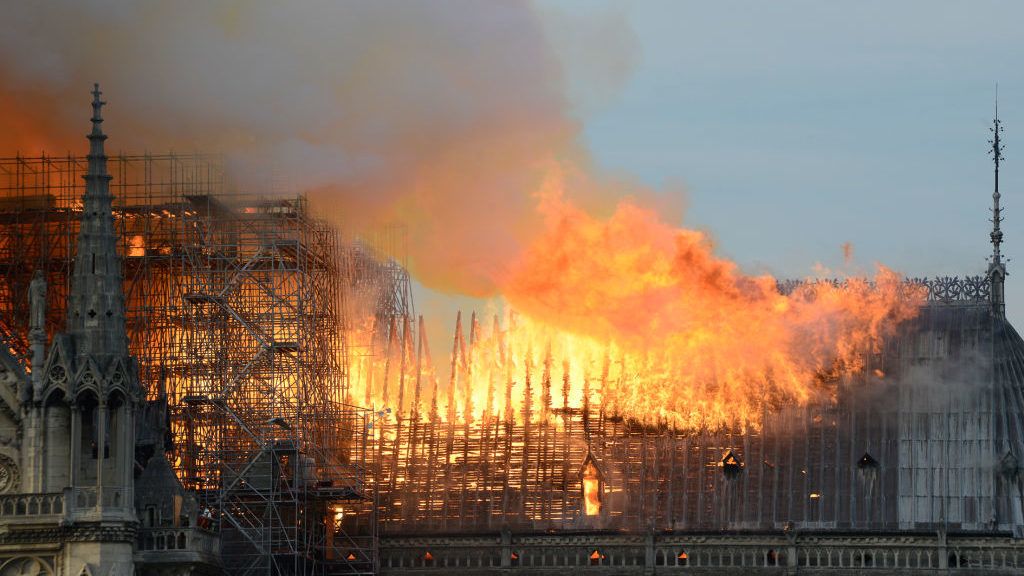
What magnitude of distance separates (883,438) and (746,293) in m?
11.3

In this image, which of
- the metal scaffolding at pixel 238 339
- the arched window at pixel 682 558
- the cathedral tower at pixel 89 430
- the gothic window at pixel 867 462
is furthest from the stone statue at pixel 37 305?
the gothic window at pixel 867 462

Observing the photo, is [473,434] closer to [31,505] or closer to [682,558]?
[682,558]

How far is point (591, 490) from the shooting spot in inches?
5192

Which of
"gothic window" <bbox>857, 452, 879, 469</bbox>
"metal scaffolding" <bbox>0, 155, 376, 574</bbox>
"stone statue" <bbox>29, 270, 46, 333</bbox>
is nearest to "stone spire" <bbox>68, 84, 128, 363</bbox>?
"stone statue" <bbox>29, 270, 46, 333</bbox>

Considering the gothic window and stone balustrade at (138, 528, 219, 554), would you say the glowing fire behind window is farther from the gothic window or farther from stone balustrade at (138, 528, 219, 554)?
stone balustrade at (138, 528, 219, 554)

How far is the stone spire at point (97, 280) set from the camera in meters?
116

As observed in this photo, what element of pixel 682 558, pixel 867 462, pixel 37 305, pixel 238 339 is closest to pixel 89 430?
pixel 37 305

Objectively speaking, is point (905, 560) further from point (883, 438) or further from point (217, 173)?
point (217, 173)

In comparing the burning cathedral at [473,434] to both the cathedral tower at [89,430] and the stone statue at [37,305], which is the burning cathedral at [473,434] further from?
the cathedral tower at [89,430]

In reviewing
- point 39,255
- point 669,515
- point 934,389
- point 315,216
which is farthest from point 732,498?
point 39,255

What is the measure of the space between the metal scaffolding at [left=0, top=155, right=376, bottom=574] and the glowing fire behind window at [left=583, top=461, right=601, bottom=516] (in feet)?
35.4

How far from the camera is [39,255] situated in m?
138

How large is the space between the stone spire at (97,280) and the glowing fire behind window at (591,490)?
25973 mm

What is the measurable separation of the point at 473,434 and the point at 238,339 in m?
12.9
